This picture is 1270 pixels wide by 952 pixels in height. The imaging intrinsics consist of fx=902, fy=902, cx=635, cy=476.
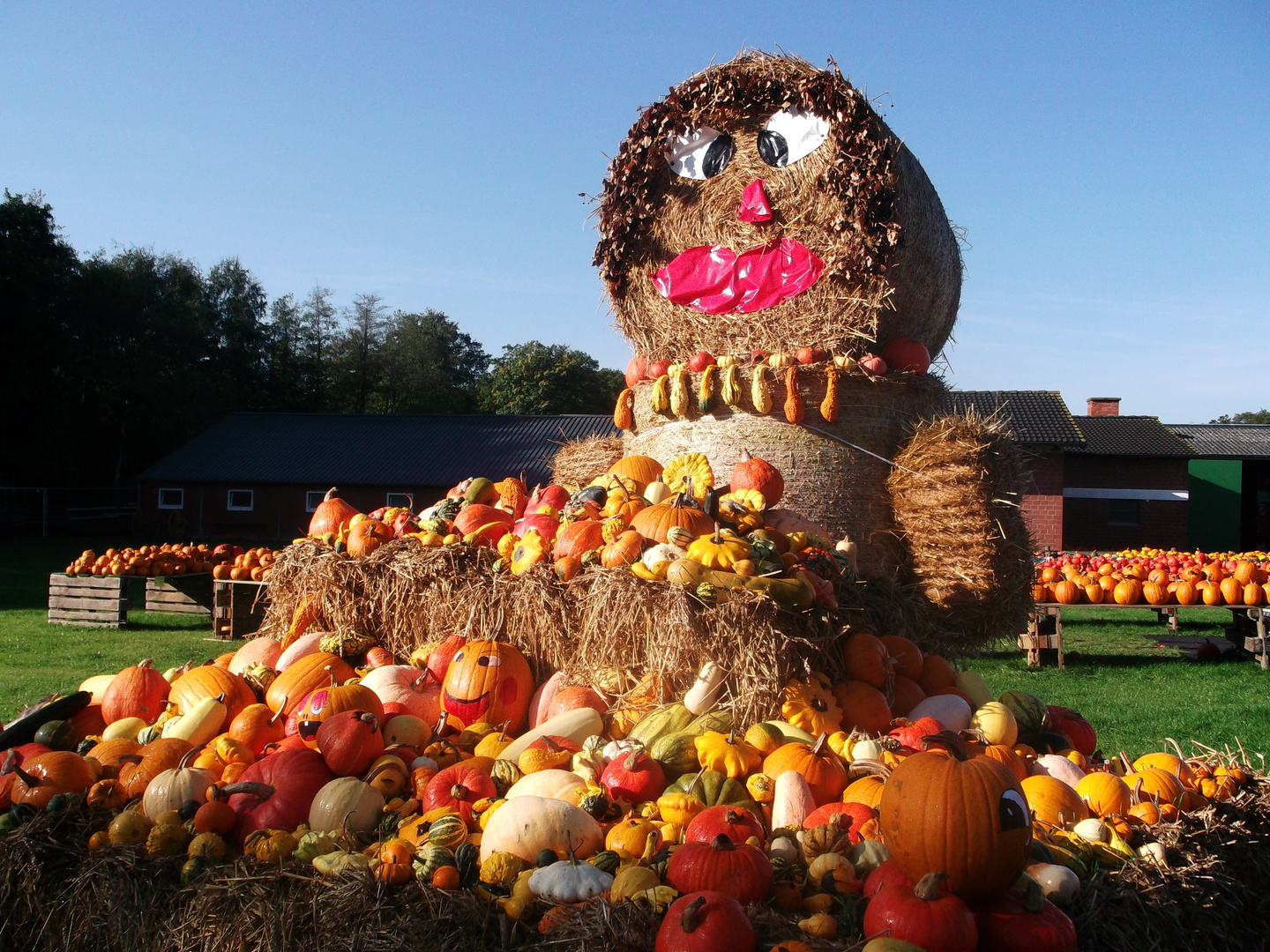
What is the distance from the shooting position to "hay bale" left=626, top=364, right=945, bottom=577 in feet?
18.1

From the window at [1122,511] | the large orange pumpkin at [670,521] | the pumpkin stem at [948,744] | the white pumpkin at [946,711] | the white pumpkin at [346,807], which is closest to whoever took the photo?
the pumpkin stem at [948,744]

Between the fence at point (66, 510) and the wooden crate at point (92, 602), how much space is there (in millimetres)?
16301

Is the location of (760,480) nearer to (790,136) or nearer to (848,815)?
(790,136)

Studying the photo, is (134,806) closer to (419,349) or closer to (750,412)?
(750,412)

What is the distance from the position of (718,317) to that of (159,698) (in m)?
3.86

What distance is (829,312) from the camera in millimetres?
5605

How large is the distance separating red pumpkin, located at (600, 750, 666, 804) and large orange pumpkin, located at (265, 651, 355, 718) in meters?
1.61

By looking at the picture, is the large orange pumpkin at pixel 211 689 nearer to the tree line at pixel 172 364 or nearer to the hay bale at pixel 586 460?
the hay bale at pixel 586 460

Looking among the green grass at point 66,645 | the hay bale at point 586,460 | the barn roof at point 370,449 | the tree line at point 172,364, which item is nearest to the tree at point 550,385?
the tree line at point 172,364

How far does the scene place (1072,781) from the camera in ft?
10.8

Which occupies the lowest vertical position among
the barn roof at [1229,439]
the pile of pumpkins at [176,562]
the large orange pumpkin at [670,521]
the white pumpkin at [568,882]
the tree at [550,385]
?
the pile of pumpkins at [176,562]

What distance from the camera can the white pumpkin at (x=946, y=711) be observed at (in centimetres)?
384

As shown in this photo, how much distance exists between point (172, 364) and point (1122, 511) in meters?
33.1

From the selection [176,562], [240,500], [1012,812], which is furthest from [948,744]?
[240,500]
